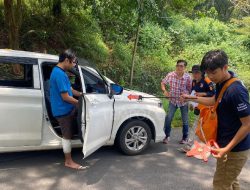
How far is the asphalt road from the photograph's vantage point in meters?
4.84

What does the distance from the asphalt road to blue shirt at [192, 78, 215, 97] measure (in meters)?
1.19

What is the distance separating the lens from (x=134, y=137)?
5984mm

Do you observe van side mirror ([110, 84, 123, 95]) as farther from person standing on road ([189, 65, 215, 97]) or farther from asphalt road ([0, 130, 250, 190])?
person standing on road ([189, 65, 215, 97])

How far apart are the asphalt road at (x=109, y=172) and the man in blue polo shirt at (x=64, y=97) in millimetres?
488

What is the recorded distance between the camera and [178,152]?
639cm

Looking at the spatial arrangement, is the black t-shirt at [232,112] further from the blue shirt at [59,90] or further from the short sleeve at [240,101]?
the blue shirt at [59,90]

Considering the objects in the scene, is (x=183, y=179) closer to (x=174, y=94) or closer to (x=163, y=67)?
(x=174, y=94)

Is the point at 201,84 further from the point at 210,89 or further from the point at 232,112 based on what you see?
the point at 232,112

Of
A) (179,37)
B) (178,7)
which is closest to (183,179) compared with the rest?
(178,7)

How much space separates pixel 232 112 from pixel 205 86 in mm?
2961

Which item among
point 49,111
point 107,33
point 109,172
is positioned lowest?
point 109,172

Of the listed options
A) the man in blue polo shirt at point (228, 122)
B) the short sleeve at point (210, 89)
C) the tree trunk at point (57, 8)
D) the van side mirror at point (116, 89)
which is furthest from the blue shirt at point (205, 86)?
the tree trunk at point (57, 8)

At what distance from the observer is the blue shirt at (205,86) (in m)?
5.88

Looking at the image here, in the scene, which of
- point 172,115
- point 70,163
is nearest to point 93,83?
point 70,163
